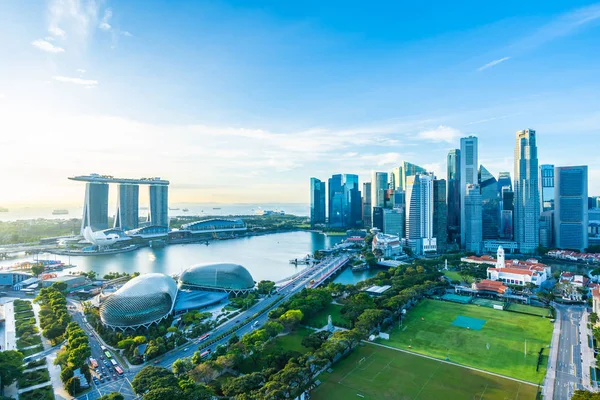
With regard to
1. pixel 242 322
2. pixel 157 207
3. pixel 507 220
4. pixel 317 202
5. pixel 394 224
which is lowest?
pixel 242 322

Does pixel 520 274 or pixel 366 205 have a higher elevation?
pixel 366 205

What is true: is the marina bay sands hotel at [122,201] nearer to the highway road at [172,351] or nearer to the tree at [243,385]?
the highway road at [172,351]

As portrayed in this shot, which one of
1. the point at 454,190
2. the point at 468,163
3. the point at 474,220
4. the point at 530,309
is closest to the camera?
the point at 530,309

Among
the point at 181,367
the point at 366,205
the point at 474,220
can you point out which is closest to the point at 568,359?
the point at 181,367

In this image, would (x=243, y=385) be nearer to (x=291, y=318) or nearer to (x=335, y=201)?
(x=291, y=318)

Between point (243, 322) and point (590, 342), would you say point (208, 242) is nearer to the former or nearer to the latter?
point (243, 322)

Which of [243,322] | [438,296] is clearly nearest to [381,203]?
[438,296]

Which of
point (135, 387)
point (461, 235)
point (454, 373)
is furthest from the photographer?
point (461, 235)
